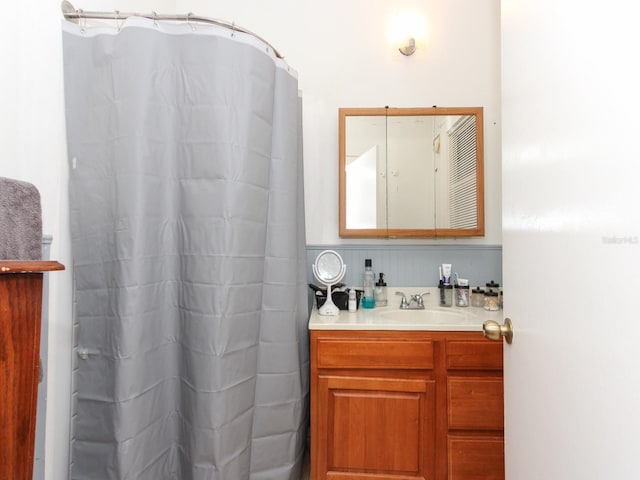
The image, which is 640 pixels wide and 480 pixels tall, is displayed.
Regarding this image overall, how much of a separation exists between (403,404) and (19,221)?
1444 mm

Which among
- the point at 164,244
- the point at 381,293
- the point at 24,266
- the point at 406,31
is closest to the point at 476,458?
the point at 381,293

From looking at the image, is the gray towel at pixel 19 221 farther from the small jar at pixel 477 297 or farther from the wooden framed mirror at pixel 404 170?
the small jar at pixel 477 297

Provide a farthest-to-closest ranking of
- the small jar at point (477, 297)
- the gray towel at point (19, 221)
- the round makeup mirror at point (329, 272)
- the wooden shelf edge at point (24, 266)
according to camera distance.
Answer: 1. the small jar at point (477, 297)
2. the round makeup mirror at point (329, 272)
3. the gray towel at point (19, 221)
4. the wooden shelf edge at point (24, 266)

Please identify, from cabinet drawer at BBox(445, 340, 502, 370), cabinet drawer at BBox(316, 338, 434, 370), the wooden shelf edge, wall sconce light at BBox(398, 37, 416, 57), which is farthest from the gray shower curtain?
wall sconce light at BBox(398, 37, 416, 57)

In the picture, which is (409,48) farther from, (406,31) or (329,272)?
(329,272)

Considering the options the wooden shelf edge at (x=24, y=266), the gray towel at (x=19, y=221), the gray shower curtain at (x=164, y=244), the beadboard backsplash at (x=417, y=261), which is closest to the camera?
the wooden shelf edge at (x=24, y=266)

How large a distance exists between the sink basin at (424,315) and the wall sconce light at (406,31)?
1.49 meters

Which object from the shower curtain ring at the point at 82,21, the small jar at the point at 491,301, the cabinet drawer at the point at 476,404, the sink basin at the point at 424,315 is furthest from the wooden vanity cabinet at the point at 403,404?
the shower curtain ring at the point at 82,21

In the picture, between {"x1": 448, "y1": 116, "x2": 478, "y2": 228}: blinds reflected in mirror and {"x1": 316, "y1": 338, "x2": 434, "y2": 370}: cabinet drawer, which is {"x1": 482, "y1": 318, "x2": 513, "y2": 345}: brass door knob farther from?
{"x1": 448, "y1": 116, "x2": 478, "y2": 228}: blinds reflected in mirror

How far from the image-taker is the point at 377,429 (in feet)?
4.66

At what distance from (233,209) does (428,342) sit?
100cm

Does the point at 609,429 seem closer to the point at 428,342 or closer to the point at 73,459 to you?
the point at 428,342

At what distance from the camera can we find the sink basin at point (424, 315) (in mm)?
1645

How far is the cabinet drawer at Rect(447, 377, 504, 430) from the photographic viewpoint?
139 centimetres
